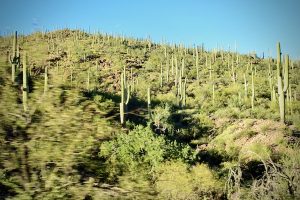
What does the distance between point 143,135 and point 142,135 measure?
0.06 meters

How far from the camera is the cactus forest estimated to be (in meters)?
8.37

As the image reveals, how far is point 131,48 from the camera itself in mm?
50531

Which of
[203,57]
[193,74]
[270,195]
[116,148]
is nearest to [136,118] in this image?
[116,148]

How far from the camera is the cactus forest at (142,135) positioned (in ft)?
27.5

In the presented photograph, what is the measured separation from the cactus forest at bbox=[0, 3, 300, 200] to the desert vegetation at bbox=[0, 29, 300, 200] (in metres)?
0.04

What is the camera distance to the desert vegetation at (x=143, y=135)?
27.4ft

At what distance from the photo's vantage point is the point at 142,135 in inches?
639

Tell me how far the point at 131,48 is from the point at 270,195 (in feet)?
148

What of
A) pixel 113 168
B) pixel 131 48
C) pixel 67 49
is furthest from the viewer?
pixel 131 48

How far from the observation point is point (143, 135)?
16188 mm

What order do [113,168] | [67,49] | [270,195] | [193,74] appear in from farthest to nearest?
[67,49], [193,74], [113,168], [270,195]

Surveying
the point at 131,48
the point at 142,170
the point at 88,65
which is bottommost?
the point at 142,170

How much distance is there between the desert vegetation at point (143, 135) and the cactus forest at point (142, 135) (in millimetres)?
44

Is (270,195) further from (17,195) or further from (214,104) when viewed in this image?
(214,104)
